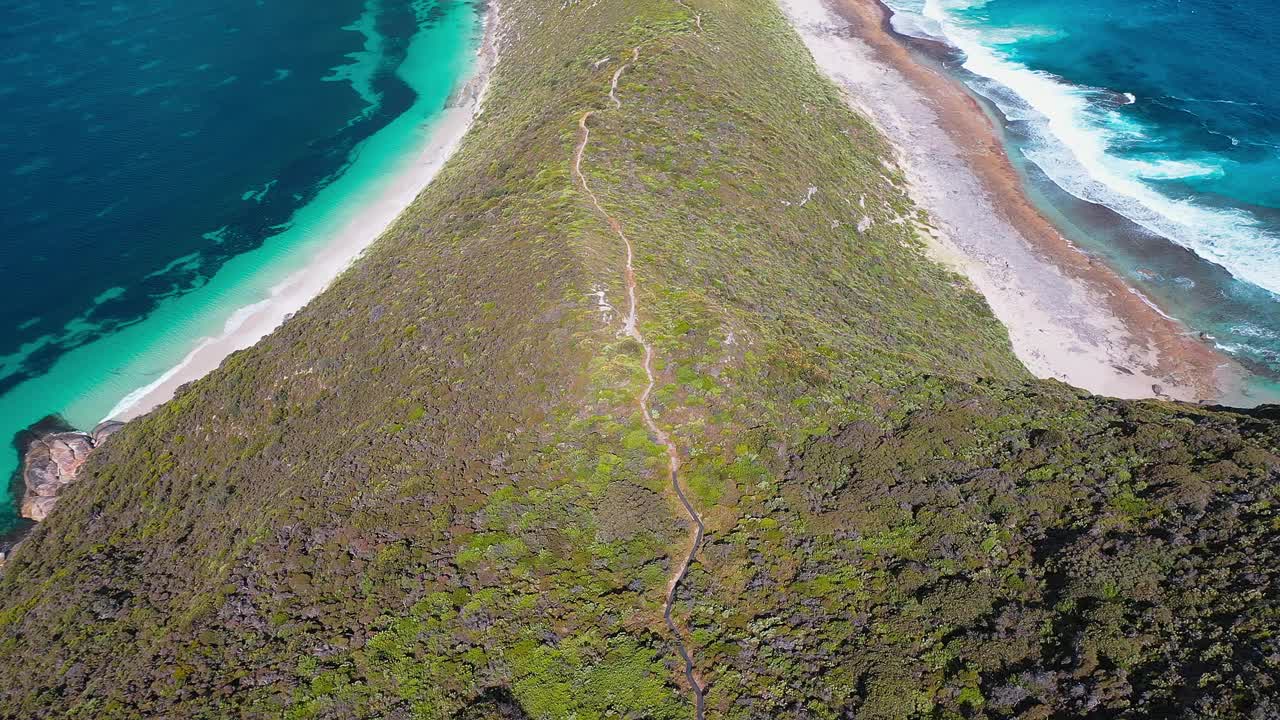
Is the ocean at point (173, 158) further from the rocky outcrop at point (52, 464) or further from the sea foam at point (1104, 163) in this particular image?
the sea foam at point (1104, 163)

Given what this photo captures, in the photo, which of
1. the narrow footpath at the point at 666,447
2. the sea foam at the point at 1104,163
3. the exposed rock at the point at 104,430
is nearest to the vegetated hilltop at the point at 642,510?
the narrow footpath at the point at 666,447

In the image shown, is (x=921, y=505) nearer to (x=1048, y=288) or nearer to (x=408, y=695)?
(x=408, y=695)

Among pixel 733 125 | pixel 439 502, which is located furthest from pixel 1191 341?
pixel 439 502

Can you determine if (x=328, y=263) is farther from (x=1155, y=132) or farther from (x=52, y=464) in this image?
(x=1155, y=132)

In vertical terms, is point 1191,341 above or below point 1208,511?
below

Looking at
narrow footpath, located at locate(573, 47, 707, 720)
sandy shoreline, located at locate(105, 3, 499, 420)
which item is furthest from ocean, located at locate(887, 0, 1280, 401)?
sandy shoreline, located at locate(105, 3, 499, 420)
